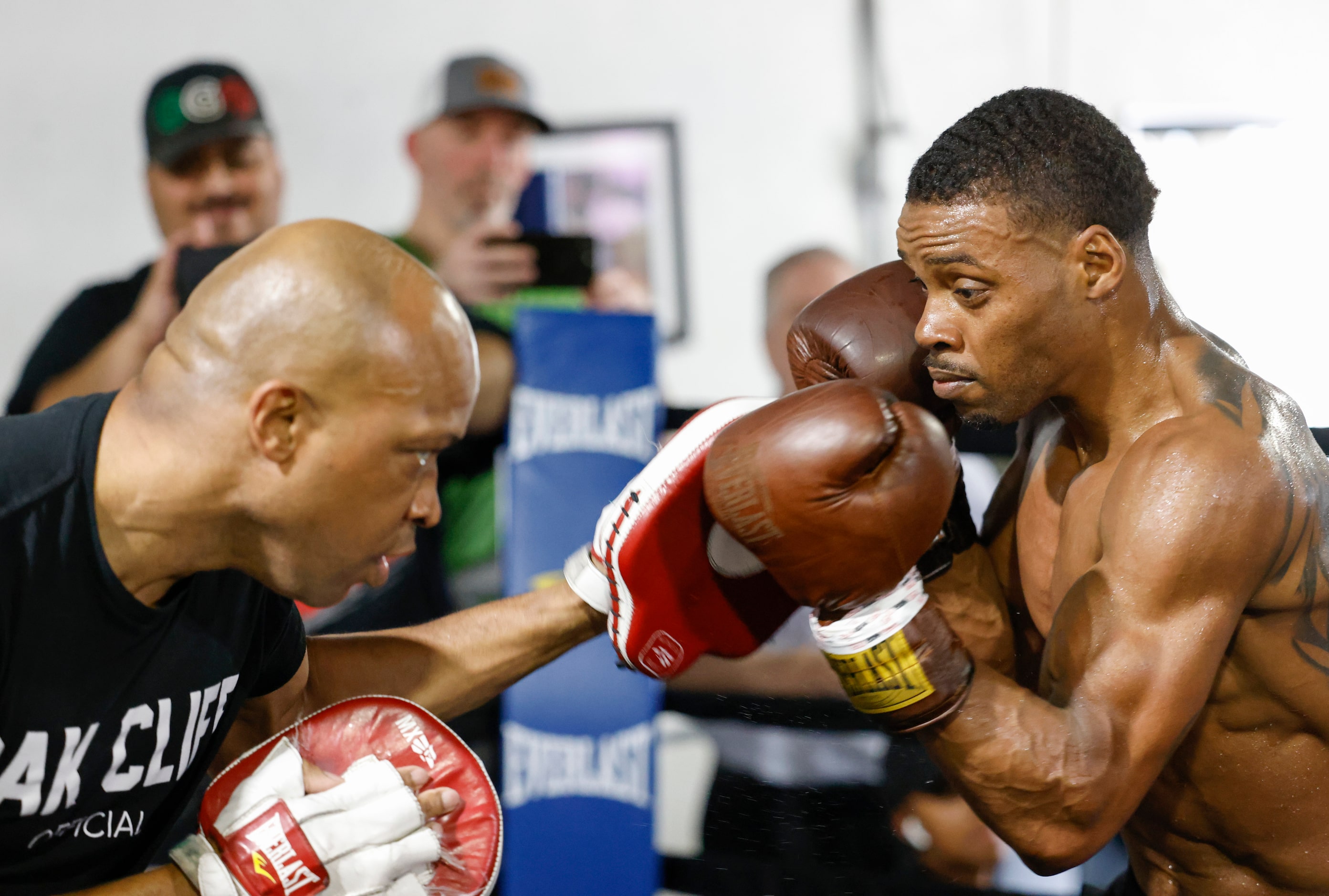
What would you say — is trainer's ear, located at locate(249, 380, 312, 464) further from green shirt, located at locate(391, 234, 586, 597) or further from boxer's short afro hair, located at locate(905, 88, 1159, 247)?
green shirt, located at locate(391, 234, 586, 597)

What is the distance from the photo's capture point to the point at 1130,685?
4.00 ft

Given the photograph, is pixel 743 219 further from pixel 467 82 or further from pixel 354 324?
pixel 354 324

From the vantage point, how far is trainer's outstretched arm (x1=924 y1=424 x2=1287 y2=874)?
120cm

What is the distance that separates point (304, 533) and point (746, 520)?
20.5 inches

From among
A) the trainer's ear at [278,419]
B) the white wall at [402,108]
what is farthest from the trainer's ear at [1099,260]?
the white wall at [402,108]

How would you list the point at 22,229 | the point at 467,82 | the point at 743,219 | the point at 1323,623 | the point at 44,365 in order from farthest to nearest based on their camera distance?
the point at 22,229
the point at 743,219
the point at 467,82
the point at 44,365
the point at 1323,623

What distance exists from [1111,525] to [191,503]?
107 cm

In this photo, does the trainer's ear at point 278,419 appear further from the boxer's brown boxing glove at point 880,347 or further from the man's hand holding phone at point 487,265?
the man's hand holding phone at point 487,265

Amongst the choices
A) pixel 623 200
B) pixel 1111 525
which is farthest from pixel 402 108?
pixel 1111 525

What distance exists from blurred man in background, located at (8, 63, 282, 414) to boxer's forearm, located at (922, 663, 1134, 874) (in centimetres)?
262

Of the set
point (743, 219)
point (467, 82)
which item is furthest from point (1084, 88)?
point (467, 82)

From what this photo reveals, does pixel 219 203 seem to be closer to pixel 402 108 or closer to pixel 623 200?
pixel 402 108

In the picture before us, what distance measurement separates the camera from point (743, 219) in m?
→ 3.98

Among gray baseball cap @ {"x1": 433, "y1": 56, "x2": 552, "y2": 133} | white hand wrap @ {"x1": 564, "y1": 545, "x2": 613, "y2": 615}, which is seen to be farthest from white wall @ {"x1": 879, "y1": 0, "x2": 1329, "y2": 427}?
white hand wrap @ {"x1": 564, "y1": 545, "x2": 613, "y2": 615}
